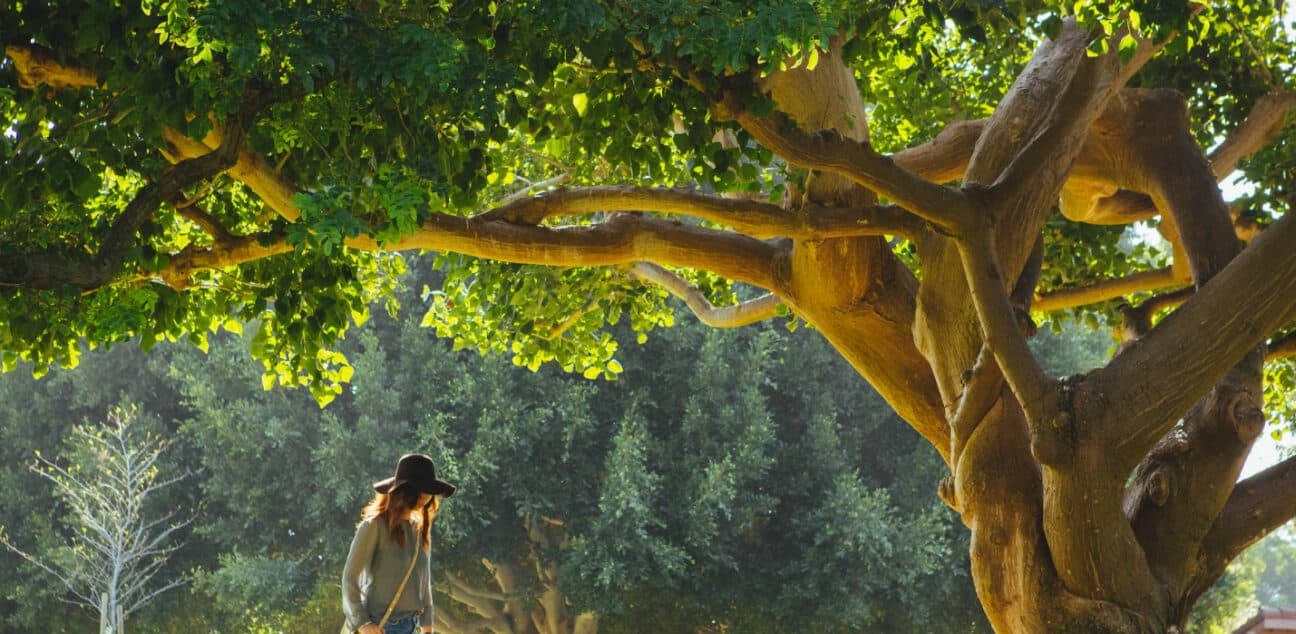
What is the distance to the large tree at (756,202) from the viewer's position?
5.58 meters

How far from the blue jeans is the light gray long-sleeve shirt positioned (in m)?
0.02

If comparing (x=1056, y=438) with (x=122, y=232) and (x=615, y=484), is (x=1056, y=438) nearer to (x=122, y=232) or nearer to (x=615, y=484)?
(x=122, y=232)

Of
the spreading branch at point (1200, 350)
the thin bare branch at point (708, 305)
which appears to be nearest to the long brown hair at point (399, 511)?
the spreading branch at point (1200, 350)

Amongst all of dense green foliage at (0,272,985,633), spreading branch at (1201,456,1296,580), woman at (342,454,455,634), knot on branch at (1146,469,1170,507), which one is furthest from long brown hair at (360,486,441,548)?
dense green foliage at (0,272,985,633)

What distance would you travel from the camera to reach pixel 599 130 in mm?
7168

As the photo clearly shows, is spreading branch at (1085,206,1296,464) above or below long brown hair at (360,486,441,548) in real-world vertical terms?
above

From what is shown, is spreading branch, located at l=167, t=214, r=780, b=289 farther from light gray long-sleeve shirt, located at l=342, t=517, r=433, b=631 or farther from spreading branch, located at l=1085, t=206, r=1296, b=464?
spreading branch, located at l=1085, t=206, r=1296, b=464

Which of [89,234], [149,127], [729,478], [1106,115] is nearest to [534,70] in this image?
[149,127]

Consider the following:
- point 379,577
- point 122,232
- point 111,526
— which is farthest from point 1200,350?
point 111,526

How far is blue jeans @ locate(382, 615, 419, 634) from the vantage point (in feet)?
20.1

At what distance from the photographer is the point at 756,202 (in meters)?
6.90

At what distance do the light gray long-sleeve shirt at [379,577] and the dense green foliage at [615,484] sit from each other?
13.9 meters

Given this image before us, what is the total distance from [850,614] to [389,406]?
27.5ft

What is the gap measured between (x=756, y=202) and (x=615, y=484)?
14.0 metres
